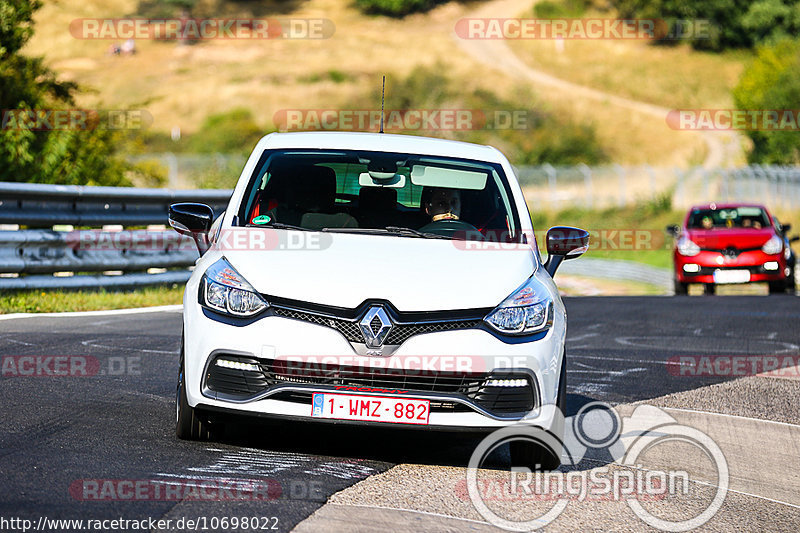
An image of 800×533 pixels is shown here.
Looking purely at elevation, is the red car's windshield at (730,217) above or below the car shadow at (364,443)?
above

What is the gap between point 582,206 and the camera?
47969mm

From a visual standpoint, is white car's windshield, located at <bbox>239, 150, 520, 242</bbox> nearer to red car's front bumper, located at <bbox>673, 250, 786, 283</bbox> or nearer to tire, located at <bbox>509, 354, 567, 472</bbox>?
tire, located at <bbox>509, 354, 567, 472</bbox>

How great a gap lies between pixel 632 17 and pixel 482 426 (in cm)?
9613

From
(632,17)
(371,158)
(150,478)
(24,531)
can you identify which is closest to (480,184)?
(371,158)

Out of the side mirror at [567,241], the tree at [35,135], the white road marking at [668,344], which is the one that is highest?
the tree at [35,135]

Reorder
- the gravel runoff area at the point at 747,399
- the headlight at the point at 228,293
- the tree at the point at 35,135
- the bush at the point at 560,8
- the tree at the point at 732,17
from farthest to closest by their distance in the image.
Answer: the bush at the point at 560,8 → the tree at the point at 732,17 → the tree at the point at 35,135 → the gravel runoff area at the point at 747,399 → the headlight at the point at 228,293

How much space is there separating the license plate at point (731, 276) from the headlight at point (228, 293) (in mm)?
15882

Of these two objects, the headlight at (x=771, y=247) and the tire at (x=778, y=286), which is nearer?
the headlight at (x=771, y=247)

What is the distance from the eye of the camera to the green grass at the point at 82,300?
12.6 m

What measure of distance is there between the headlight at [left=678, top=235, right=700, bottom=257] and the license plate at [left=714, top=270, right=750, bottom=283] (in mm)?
484

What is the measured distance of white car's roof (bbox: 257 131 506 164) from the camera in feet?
24.4

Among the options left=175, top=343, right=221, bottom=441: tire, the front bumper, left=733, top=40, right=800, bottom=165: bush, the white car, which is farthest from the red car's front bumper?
left=733, top=40, right=800, bottom=165: bush
